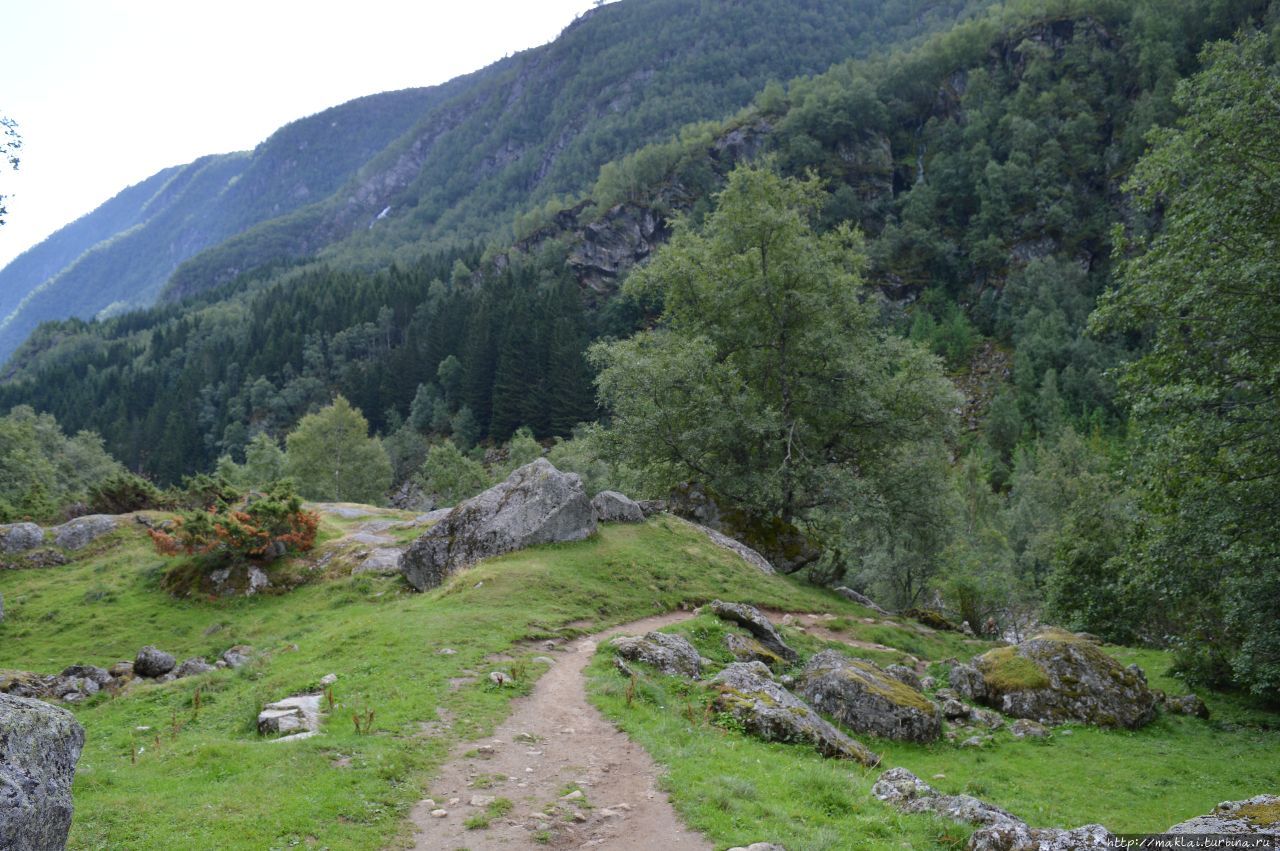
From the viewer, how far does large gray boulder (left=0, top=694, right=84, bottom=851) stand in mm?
6508

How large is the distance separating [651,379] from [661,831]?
93.0 feet

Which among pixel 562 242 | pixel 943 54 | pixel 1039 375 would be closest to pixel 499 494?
pixel 1039 375

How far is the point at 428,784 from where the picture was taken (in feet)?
36.7

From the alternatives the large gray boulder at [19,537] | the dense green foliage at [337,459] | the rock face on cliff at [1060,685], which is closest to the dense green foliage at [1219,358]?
the rock face on cliff at [1060,685]

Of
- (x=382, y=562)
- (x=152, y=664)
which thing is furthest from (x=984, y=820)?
(x=382, y=562)

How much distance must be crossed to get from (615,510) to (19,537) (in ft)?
103

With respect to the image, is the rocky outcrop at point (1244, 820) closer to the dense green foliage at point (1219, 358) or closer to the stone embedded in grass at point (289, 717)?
the dense green foliage at point (1219, 358)

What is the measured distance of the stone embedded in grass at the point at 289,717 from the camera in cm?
1342

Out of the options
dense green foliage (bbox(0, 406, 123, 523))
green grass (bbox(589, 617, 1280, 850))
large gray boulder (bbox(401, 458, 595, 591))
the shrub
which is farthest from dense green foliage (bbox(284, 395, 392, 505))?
green grass (bbox(589, 617, 1280, 850))

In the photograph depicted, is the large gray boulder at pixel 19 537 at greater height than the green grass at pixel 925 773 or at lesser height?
greater

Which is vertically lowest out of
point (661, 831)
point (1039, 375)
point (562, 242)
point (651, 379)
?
point (1039, 375)

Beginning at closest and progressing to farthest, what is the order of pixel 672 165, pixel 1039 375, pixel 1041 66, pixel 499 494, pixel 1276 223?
pixel 1276 223, pixel 499 494, pixel 1039 375, pixel 1041 66, pixel 672 165

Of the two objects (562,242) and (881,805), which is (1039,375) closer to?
(562,242)

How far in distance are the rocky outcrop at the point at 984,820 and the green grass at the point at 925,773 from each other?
410 mm
